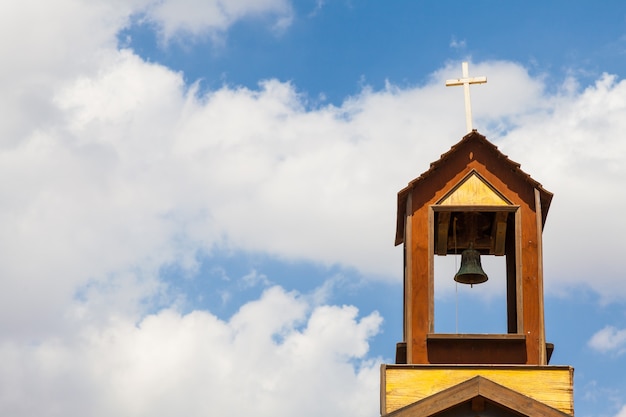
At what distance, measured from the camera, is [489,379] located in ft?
73.1

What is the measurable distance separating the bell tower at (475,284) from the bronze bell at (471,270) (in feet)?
0.06

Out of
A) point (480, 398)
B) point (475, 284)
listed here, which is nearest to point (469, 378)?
point (480, 398)

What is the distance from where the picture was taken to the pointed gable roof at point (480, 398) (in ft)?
71.1

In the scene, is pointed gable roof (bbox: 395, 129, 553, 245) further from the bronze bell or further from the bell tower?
the bronze bell

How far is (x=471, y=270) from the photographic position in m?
25.3

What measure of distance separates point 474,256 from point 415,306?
2338mm

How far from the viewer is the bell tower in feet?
72.2

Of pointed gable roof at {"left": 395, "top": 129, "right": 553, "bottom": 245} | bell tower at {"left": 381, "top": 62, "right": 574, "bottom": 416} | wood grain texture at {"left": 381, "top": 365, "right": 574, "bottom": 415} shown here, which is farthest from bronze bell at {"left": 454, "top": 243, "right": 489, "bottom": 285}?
wood grain texture at {"left": 381, "top": 365, "right": 574, "bottom": 415}

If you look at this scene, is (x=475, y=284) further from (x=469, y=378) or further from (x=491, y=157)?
(x=469, y=378)

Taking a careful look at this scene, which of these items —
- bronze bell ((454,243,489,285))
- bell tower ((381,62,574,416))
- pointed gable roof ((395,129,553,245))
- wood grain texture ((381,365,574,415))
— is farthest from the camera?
bronze bell ((454,243,489,285))

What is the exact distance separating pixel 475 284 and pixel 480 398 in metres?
3.99

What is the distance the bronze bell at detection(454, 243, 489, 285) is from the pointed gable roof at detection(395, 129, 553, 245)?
4.69 ft

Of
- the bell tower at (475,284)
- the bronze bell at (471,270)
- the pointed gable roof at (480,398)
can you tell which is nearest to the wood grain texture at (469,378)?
the bell tower at (475,284)

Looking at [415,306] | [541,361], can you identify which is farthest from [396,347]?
[541,361]
